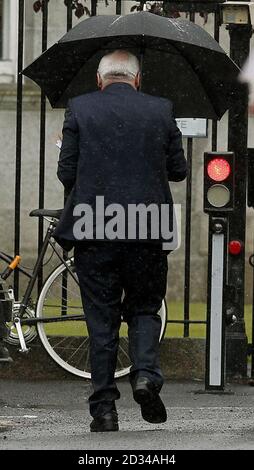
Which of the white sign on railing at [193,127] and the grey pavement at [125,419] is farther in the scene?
the white sign on railing at [193,127]

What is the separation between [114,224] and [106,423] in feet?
3.18

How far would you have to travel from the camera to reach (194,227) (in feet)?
50.3

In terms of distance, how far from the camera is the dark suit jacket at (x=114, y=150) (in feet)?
25.7

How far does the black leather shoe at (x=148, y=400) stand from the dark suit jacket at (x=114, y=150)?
79cm

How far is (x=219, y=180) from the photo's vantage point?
9.48m

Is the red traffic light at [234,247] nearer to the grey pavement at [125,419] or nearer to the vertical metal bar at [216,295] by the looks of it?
the vertical metal bar at [216,295]

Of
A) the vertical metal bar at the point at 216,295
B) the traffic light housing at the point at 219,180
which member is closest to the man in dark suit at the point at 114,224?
the traffic light housing at the point at 219,180

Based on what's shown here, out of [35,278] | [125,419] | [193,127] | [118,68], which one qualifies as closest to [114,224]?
[118,68]

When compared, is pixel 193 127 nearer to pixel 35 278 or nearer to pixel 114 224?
pixel 35 278

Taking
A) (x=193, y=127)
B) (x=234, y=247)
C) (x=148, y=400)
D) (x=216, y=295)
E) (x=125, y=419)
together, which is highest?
(x=193, y=127)

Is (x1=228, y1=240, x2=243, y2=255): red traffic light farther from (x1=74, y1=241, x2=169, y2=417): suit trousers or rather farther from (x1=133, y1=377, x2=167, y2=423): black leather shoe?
(x1=133, y1=377, x2=167, y2=423): black leather shoe

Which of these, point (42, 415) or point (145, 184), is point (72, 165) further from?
point (42, 415)

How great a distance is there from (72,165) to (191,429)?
1436 mm
